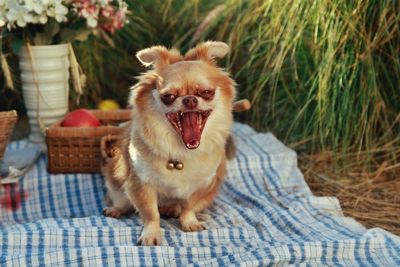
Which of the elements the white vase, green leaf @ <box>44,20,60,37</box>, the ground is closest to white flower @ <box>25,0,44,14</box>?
green leaf @ <box>44,20,60,37</box>

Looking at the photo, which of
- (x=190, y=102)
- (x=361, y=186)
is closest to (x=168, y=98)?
(x=190, y=102)

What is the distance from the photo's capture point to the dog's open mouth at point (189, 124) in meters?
2.26

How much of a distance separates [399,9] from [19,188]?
2.32m

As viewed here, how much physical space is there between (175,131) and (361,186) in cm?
140

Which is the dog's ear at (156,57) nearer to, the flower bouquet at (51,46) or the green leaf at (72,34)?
the flower bouquet at (51,46)

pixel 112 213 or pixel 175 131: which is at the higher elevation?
pixel 175 131

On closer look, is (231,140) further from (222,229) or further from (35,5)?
(35,5)

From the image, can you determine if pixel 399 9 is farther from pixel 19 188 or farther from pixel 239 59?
pixel 19 188

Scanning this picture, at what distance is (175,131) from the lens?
233cm

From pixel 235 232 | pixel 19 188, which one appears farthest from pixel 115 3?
pixel 235 232

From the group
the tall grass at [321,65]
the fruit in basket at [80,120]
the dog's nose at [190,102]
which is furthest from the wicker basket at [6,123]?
the tall grass at [321,65]

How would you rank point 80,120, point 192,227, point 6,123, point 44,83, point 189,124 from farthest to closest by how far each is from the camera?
point 44,83 → point 80,120 → point 6,123 → point 192,227 → point 189,124

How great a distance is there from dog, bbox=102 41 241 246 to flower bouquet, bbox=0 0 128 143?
3.86 ft

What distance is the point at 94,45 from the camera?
15.1 ft
